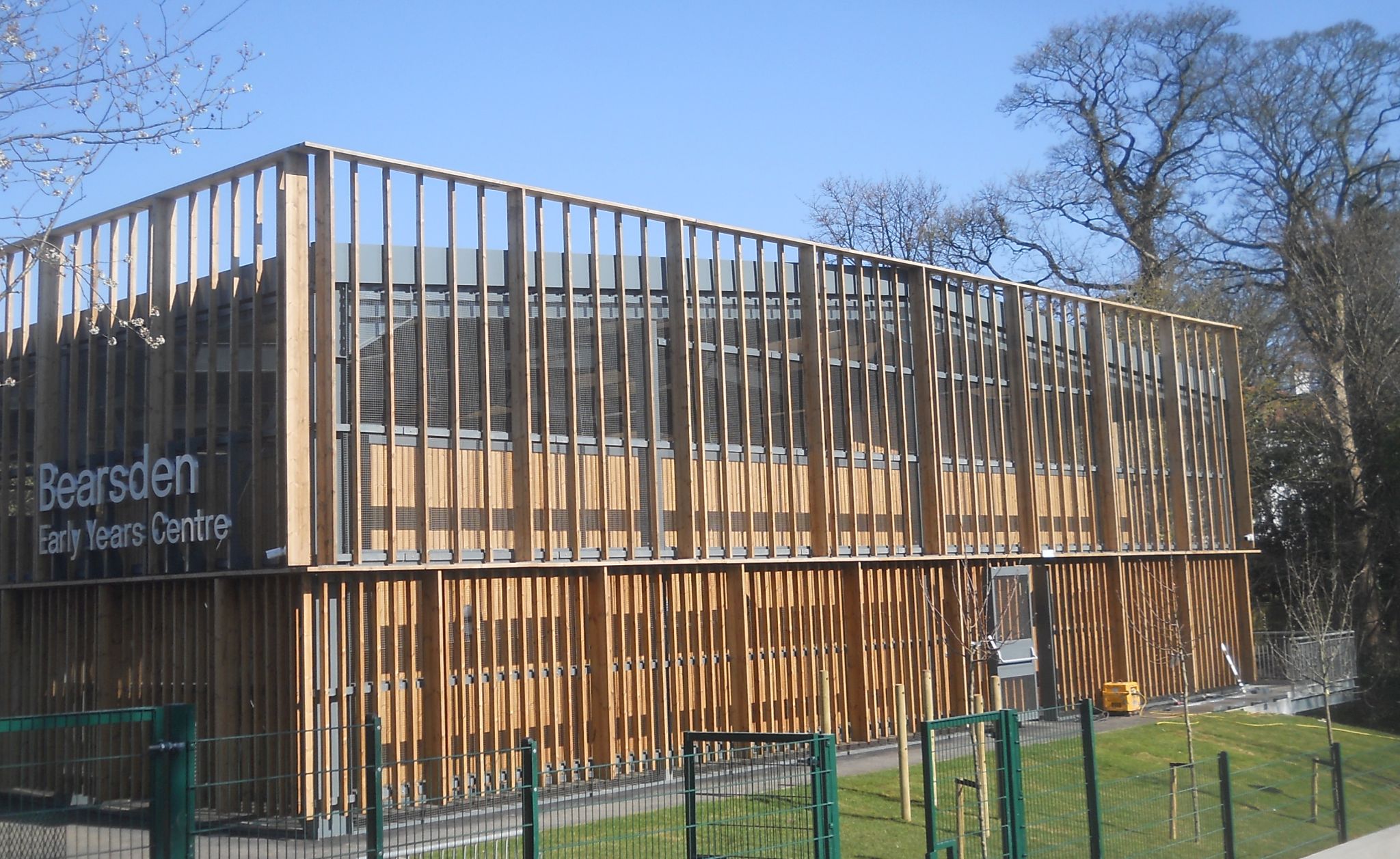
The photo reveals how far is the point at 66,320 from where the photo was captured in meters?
17.6

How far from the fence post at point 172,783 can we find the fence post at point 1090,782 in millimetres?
6454

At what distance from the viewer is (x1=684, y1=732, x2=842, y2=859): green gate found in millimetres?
8266

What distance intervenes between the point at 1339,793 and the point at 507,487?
9552mm

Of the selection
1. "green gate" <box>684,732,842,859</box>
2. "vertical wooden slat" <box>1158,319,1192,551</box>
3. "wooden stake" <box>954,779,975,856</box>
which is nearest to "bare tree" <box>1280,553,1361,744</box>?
"vertical wooden slat" <box>1158,319,1192,551</box>

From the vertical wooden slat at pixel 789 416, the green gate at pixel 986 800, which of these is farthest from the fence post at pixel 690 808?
the vertical wooden slat at pixel 789 416

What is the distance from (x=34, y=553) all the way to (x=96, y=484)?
1624mm

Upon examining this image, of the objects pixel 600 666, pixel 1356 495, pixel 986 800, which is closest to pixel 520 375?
pixel 600 666

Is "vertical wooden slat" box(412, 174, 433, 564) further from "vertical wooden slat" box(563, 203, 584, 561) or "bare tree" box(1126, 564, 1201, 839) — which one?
"bare tree" box(1126, 564, 1201, 839)

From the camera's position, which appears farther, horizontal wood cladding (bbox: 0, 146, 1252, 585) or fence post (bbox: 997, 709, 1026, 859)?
horizontal wood cladding (bbox: 0, 146, 1252, 585)

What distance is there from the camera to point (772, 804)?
1005 cm

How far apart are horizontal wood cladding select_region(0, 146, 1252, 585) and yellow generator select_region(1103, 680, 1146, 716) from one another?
2.63 metres

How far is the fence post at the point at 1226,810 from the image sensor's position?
11.1m

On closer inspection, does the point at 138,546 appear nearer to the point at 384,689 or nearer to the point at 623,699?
the point at 384,689

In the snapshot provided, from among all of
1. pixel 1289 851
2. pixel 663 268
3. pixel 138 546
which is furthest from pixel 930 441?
pixel 138 546
